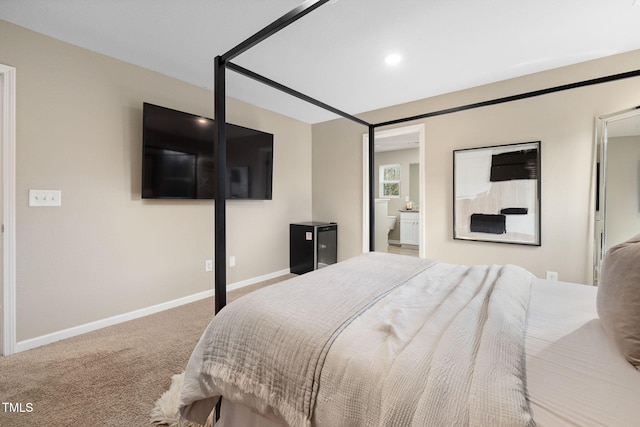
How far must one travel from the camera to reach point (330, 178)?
4.22 meters

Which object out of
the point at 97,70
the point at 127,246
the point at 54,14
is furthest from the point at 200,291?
the point at 54,14

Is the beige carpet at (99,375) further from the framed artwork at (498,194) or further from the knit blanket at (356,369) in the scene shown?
the framed artwork at (498,194)

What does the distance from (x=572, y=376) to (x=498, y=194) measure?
255cm

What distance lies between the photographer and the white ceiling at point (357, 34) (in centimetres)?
179

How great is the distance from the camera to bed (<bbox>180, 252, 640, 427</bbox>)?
1.98 ft

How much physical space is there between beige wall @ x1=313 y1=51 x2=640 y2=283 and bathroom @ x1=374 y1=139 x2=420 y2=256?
107 inches

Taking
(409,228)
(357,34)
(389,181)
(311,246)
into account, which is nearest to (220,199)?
(357,34)

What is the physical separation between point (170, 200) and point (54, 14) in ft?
5.22

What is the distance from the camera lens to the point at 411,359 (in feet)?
2.35

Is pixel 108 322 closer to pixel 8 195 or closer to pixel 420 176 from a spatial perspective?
pixel 8 195

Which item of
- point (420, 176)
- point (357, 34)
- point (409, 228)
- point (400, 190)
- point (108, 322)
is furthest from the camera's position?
point (400, 190)

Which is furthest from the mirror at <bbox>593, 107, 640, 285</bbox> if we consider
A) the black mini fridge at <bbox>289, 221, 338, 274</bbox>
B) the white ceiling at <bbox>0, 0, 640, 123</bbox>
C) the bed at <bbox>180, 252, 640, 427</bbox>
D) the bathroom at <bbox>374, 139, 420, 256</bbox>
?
the bathroom at <bbox>374, 139, 420, 256</bbox>

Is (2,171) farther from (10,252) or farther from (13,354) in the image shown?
(13,354)

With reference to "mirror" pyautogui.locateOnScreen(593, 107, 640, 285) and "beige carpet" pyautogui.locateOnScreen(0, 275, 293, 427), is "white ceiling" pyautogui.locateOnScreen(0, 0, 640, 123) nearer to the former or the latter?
"mirror" pyautogui.locateOnScreen(593, 107, 640, 285)
